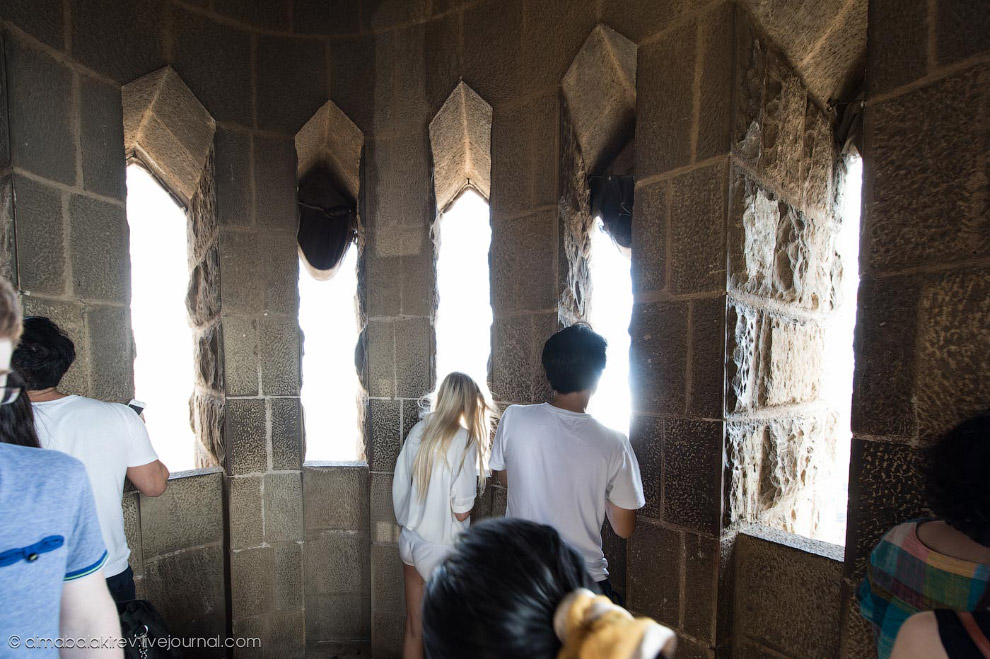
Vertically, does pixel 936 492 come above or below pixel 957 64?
below

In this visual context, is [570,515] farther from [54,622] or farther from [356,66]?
[356,66]

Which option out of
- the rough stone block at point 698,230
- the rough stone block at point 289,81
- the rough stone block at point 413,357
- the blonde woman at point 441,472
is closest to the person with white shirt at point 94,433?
the blonde woman at point 441,472

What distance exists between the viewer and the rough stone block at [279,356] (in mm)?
2752

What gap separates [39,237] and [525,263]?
201 cm

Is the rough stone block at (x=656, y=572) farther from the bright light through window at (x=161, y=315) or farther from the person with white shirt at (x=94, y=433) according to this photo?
the bright light through window at (x=161, y=315)

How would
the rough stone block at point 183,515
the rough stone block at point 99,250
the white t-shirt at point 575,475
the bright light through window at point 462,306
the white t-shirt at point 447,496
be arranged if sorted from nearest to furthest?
the white t-shirt at point 575,475
the white t-shirt at point 447,496
the rough stone block at point 99,250
the rough stone block at point 183,515
the bright light through window at point 462,306

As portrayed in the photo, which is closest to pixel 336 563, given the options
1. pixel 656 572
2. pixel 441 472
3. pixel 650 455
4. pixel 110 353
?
pixel 441 472

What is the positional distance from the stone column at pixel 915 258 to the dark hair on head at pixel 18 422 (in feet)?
6.56

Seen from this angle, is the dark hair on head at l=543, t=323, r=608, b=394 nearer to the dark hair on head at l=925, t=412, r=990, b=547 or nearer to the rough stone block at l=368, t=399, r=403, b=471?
the dark hair on head at l=925, t=412, r=990, b=547

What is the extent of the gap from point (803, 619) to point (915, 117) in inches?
58.0

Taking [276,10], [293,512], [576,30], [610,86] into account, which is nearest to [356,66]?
[276,10]

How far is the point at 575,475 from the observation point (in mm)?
1539

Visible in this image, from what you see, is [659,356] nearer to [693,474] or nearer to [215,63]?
[693,474]

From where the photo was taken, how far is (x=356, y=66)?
285cm
